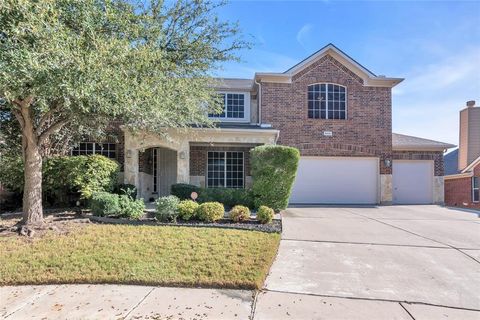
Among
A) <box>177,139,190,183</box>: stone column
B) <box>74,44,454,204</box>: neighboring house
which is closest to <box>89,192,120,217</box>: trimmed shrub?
<box>177,139,190,183</box>: stone column

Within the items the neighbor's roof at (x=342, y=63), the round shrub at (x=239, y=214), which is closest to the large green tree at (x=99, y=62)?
the round shrub at (x=239, y=214)

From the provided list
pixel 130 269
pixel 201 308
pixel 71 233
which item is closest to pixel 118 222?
pixel 71 233

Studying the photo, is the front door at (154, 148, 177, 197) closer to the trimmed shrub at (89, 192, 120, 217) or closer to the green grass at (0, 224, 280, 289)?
the trimmed shrub at (89, 192, 120, 217)

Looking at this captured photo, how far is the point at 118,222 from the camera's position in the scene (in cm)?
932

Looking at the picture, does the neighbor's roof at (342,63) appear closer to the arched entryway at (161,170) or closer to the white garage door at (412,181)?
the white garage door at (412,181)

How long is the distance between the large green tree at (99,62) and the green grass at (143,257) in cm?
203

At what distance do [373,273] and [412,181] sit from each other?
13.4 meters

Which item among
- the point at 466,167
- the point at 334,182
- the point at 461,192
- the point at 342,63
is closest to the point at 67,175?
the point at 334,182

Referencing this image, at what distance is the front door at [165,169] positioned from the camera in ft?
55.6

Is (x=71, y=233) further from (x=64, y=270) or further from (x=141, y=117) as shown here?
(x=141, y=117)

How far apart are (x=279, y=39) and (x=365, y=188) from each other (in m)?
9.12

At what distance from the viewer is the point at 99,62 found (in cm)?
625

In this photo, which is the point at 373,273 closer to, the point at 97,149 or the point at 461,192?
the point at 97,149

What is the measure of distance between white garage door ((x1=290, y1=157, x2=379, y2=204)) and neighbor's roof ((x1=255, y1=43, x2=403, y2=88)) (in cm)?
399
